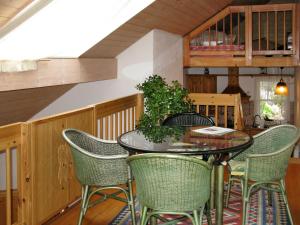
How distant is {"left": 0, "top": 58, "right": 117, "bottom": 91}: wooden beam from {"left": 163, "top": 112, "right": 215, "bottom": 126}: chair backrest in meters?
1.33

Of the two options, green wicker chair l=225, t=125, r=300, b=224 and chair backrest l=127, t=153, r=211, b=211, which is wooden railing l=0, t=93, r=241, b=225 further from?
green wicker chair l=225, t=125, r=300, b=224

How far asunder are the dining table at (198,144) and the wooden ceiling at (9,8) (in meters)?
1.18

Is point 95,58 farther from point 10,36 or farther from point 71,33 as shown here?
point 10,36

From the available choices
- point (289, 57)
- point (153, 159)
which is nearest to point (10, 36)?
point (153, 159)

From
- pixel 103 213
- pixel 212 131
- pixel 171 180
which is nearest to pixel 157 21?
pixel 212 131

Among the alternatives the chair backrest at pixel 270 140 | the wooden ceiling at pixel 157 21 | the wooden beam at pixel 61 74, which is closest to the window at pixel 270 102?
the wooden ceiling at pixel 157 21

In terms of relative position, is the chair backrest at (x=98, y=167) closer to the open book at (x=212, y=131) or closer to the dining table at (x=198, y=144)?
the dining table at (x=198, y=144)

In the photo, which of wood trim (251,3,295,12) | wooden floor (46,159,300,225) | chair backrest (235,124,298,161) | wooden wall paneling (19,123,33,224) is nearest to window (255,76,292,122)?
wood trim (251,3,295,12)

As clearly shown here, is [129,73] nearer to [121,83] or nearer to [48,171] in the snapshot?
[121,83]

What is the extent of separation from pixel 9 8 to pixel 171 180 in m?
1.61

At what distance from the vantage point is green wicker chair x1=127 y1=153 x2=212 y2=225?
2.63 metres

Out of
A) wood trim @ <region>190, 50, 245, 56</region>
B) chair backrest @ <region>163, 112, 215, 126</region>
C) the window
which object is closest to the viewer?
chair backrest @ <region>163, 112, 215, 126</region>

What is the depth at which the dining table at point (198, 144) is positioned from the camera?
299 cm

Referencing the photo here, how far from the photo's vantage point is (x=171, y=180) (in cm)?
266
